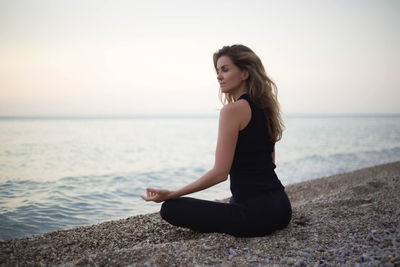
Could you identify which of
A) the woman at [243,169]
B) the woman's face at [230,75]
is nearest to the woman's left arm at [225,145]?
the woman at [243,169]

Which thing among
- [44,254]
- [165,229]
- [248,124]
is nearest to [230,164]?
[248,124]

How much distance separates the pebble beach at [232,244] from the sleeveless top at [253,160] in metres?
0.61

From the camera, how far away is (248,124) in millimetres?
2867

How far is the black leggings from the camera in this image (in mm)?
2979

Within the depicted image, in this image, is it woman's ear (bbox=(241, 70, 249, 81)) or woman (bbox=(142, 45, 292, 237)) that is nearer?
woman (bbox=(142, 45, 292, 237))

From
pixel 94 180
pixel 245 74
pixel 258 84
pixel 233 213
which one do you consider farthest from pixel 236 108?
pixel 94 180

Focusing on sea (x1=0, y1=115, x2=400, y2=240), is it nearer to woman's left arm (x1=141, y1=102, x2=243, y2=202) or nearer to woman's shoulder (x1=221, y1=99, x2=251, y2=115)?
woman's left arm (x1=141, y1=102, x2=243, y2=202)

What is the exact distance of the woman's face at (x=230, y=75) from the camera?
319 centimetres

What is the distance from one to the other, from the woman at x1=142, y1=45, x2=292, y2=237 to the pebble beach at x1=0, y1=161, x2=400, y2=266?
212mm

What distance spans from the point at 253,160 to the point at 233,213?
0.65m

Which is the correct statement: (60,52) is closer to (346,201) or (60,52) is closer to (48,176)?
(48,176)

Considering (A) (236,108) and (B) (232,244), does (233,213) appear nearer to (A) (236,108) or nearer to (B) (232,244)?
(B) (232,244)

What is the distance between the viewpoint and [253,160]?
9.62 ft

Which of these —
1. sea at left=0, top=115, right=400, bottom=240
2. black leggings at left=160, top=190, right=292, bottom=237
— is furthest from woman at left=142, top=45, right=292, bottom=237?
sea at left=0, top=115, right=400, bottom=240
